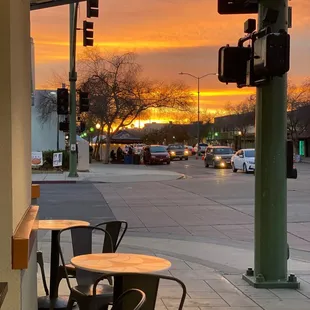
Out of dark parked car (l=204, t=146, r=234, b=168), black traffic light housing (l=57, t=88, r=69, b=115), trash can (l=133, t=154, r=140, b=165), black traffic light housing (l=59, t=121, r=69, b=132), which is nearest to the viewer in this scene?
black traffic light housing (l=57, t=88, r=69, b=115)

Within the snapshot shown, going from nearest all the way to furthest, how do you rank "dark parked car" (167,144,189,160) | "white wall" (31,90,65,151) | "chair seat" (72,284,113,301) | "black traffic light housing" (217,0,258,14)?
"chair seat" (72,284,113,301), "black traffic light housing" (217,0,258,14), "white wall" (31,90,65,151), "dark parked car" (167,144,189,160)

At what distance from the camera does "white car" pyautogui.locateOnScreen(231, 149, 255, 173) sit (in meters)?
33.6

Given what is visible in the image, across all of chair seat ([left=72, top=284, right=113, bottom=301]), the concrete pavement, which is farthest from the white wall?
chair seat ([left=72, top=284, right=113, bottom=301])

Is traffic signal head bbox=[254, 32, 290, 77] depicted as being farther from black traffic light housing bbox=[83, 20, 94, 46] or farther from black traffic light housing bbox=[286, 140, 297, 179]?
black traffic light housing bbox=[83, 20, 94, 46]

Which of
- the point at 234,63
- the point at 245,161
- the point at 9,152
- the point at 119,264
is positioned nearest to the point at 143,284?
the point at 119,264

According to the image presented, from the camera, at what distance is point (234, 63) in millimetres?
6812

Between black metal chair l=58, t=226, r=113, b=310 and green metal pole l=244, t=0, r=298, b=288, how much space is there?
2168mm

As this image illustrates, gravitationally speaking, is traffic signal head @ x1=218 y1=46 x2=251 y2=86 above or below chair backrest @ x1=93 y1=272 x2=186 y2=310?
above

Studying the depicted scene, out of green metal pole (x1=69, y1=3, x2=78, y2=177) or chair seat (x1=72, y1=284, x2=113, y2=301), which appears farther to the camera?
green metal pole (x1=69, y1=3, x2=78, y2=177)

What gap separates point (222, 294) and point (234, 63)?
292cm

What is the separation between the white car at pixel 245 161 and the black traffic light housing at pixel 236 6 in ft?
86.9

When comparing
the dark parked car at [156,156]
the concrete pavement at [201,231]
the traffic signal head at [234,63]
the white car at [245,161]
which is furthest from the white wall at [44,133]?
the traffic signal head at [234,63]

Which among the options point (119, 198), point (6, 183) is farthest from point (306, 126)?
point (6, 183)

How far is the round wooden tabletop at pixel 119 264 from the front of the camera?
13.5ft
